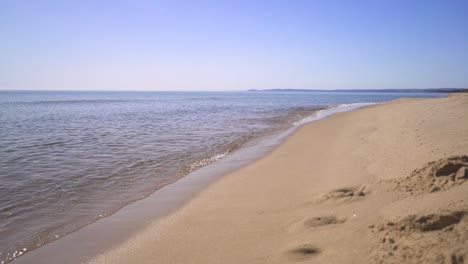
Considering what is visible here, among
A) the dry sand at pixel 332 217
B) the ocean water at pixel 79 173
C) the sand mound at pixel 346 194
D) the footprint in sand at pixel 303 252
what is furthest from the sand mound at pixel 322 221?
the ocean water at pixel 79 173

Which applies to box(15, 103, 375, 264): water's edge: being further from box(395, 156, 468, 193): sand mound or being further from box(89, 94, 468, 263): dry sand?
box(395, 156, 468, 193): sand mound

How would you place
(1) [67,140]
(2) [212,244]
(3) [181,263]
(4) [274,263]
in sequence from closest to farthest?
1. (4) [274,263]
2. (3) [181,263]
3. (2) [212,244]
4. (1) [67,140]

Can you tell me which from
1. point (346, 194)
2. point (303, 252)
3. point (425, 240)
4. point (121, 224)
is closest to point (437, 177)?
point (346, 194)

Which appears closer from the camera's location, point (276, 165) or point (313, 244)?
point (313, 244)

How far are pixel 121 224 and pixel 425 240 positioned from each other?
4.26 metres

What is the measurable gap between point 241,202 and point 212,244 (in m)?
1.66

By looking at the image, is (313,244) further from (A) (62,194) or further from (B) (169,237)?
(A) (62,194)

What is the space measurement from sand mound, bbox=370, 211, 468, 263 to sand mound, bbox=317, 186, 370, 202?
Answer: 5.20 feet

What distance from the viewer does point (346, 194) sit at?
482 cm

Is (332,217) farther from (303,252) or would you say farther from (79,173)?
(79,173)

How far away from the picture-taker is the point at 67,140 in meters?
13.1

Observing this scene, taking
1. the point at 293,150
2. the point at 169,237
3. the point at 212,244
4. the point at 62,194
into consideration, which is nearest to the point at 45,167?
the point at 62,194

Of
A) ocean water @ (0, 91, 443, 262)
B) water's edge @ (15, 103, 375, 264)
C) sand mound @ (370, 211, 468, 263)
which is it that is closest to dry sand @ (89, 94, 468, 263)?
sand mound @ (370, 211, 468, 263)

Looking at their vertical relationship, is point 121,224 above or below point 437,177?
below
